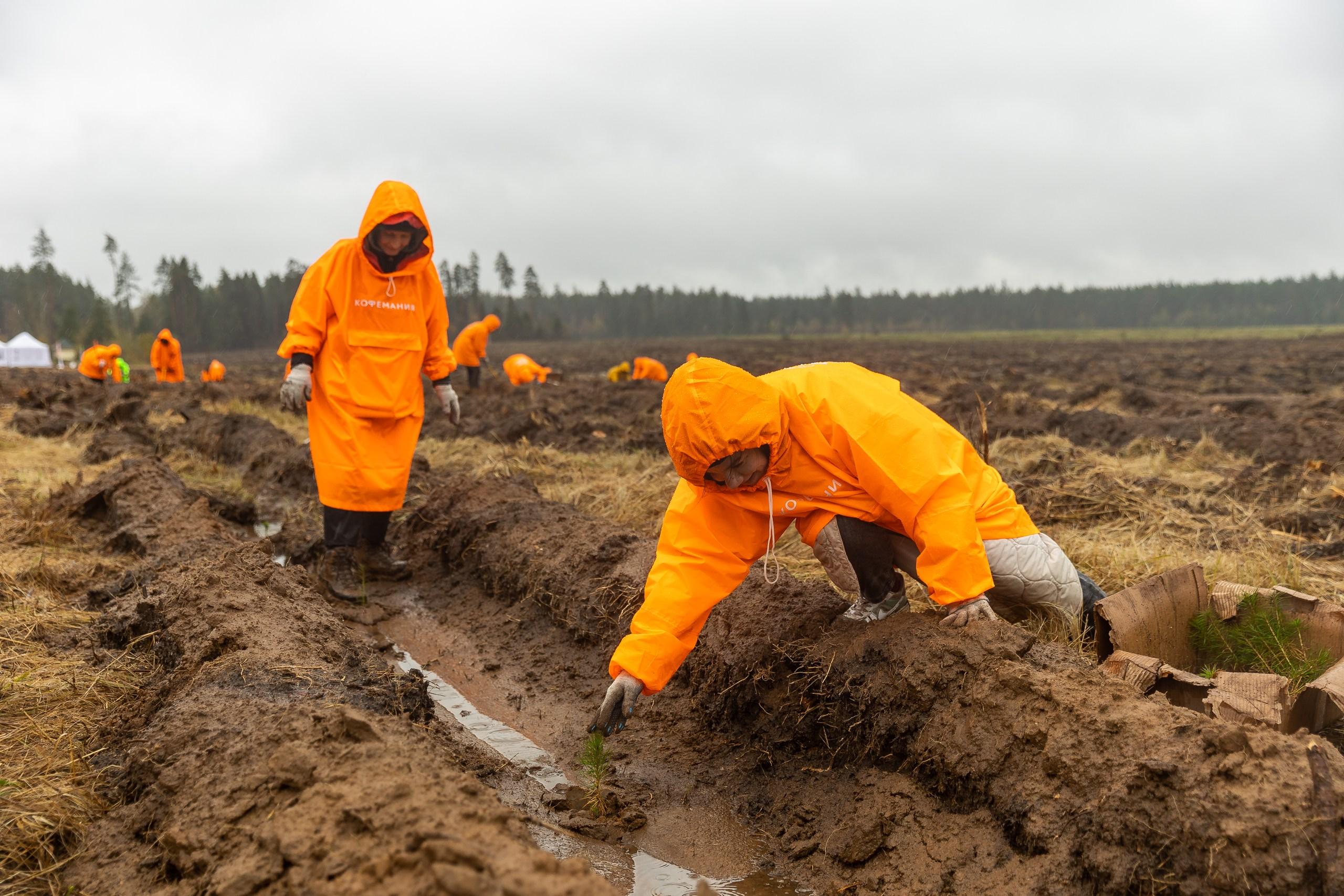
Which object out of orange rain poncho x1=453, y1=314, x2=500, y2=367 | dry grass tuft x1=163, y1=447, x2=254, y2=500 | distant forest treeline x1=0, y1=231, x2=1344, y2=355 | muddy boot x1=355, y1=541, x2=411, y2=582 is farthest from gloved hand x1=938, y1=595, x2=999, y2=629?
distant forest treeline x1=0, y1=231, x2=1344, y2=355

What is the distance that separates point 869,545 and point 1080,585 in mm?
1042

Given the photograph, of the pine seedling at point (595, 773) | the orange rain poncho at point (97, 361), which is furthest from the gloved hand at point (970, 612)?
the orange rain poncho at point (97, 361)

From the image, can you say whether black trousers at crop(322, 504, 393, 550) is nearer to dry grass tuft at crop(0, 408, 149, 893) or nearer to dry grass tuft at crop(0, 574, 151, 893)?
dry grass tuft at crop(0, 408, 149, 893)

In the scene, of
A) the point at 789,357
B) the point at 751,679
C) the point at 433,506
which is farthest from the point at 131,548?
the point at 789,357

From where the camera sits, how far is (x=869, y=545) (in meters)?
3.18

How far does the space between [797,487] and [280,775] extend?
1.74 metres

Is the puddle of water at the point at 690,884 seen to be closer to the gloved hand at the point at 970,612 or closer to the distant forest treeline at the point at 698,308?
the gloved hand at the point at 970,612

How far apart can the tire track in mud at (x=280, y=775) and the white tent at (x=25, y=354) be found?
143ft

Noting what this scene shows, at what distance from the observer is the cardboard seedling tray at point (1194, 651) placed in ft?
8.93

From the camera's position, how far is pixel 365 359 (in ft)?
16.0

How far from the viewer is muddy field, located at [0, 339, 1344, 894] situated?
2.03m

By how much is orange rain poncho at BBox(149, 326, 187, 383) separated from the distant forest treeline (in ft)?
173

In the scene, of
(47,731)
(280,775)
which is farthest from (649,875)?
(47,731)

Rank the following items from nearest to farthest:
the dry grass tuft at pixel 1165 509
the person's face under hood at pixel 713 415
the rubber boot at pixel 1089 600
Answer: the person's face under hood at pixel 713 415, the rubber boot at pixel 1089 600, the dry grass tuft at pixel 1165 509
